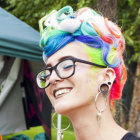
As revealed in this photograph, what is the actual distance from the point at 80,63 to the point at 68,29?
180mm

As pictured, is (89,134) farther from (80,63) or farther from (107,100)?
(80,63)

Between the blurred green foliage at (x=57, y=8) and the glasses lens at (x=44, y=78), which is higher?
the glasses lens at (x=44, y=78)

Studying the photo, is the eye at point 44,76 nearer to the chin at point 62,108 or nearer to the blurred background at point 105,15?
the chin at point 62,108

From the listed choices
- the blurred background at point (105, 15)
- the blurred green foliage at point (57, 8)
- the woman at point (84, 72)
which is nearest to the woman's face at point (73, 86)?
the woman at point (84, 72)

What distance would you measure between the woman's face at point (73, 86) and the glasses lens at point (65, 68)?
0.07 ft

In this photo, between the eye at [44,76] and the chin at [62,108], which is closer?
the chin at [62,108]

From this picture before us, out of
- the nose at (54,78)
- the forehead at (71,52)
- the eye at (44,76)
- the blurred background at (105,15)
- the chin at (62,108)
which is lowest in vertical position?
the blurred background at (105,15)

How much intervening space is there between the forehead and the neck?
247mm

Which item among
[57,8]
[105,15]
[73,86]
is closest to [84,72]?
[73,86]

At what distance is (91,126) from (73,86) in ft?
0.69

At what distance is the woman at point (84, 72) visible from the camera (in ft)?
4.91

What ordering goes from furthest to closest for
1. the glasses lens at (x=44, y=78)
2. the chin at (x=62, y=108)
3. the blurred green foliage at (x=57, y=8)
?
the blurred green foliage at (x=57, y=8) < the glasses lens at (x=44, y=78) < the chin at (x=62, y=108)

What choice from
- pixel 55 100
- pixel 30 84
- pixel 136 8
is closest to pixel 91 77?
pixel 55 100

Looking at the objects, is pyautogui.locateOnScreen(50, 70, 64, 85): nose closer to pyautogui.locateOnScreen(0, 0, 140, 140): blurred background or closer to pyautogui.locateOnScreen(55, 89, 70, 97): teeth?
pyautogui.locateOnScreen(55, 89, 70, 97): teeth
